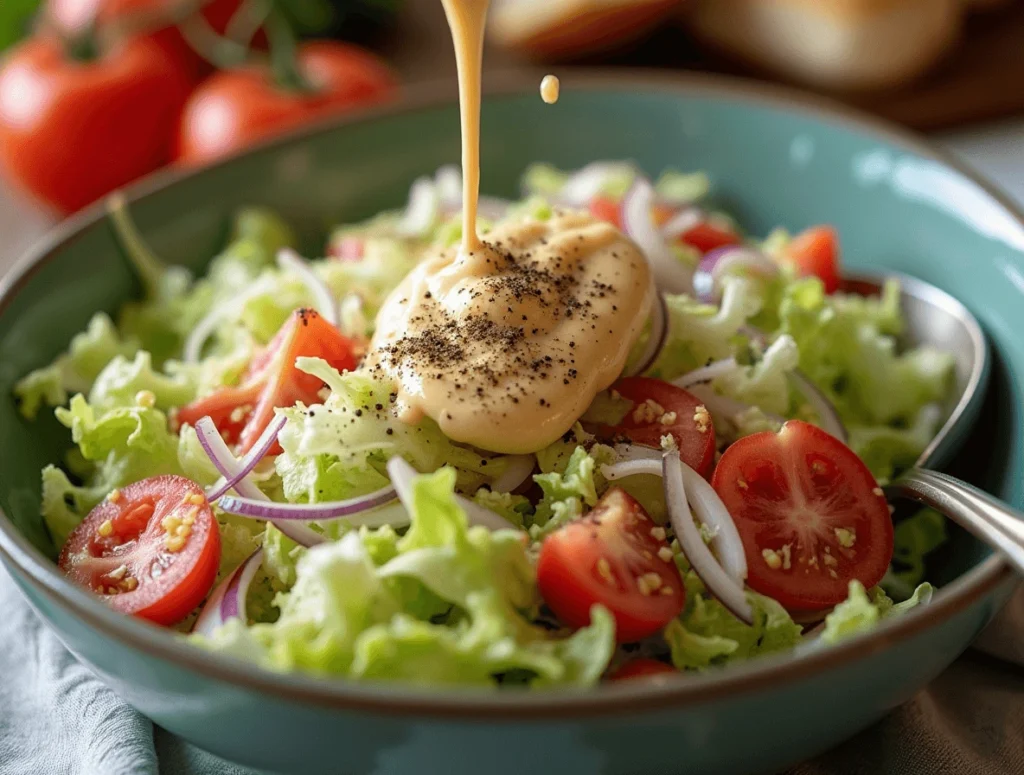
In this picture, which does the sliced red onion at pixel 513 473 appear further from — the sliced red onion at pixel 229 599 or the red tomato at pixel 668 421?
the sliced red onion at pixel 229 599

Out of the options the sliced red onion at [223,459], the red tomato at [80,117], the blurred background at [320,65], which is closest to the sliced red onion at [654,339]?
the sliced red onion at [223,459]

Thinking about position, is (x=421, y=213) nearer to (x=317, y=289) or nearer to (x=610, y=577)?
(x=317, y=289)

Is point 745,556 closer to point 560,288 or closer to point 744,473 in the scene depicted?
point 744,473

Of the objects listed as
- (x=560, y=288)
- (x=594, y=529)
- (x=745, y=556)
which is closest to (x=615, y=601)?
(x=594, y=529)

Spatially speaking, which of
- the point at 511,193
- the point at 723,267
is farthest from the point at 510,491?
the point at 511,193

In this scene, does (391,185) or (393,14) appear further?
(393,14)

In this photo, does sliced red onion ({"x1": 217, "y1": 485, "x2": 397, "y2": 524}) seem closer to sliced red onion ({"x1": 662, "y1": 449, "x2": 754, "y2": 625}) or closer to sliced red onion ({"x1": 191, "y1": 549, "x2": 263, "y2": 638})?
sliced red onion ({"x1": 191, "y1": 549, "x2": 263, "y2": 638})
